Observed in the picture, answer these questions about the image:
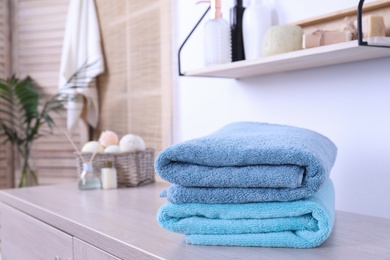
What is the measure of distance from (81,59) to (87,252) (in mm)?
1303

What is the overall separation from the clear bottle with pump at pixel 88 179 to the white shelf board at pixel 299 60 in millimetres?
447

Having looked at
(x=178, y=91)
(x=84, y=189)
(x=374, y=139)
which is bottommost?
(x=84, y=189)

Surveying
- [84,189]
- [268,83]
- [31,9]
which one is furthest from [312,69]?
[31,9]

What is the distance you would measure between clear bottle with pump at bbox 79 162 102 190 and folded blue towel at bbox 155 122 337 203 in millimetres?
758

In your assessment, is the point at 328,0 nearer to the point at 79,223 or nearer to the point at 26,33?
the point at 79,223

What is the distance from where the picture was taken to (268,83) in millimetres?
1244

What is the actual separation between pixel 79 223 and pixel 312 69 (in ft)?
2.17

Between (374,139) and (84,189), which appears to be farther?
(84,189)

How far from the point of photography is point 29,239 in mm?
1157

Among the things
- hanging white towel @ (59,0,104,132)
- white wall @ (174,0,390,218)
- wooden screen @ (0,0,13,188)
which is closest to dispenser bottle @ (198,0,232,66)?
white wall @ (174,0,390,218)

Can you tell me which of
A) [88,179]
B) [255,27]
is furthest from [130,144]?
[255,27]

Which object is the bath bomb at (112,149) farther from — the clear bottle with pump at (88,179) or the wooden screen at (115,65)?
the wooden screen at (115,65)

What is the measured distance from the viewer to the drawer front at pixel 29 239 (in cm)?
100

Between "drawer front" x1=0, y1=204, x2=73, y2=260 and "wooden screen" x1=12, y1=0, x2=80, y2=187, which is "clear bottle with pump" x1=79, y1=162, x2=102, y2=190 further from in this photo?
"wooden screen" x1=12, y1=0, x2=80, y2=187
